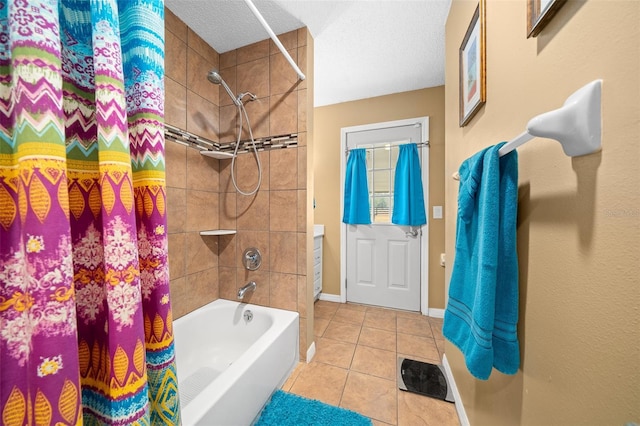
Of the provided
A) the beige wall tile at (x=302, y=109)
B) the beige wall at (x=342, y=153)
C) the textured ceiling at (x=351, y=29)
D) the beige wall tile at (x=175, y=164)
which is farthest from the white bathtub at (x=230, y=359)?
the textured ceiling at (x=351, y=29)

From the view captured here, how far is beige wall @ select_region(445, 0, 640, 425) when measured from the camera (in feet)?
1.17

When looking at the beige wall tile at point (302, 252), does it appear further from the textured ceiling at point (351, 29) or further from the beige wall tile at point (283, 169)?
the textured ceiling at point (351, 29)

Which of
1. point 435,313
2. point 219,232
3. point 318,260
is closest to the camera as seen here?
point 219,232

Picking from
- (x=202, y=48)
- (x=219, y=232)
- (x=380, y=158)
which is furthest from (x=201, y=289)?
(x=380, y=158)

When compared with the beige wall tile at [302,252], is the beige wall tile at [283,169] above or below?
above

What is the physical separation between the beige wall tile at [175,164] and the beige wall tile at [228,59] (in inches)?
31.1

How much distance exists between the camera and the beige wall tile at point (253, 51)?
5.29 ft

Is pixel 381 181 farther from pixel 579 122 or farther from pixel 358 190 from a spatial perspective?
pixel 579 122

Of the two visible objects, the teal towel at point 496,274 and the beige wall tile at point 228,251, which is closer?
the teal towel at point 496,274

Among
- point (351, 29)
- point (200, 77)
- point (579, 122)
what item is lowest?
point (579, 122)

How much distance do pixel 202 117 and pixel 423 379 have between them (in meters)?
2.33

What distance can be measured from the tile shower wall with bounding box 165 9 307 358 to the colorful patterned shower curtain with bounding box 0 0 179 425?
3.29 feet

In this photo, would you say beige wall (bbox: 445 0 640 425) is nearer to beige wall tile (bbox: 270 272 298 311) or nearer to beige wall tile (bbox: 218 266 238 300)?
beige wall tile (bbox: 270 272 298 311)

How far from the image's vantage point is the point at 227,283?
5.70 feet
